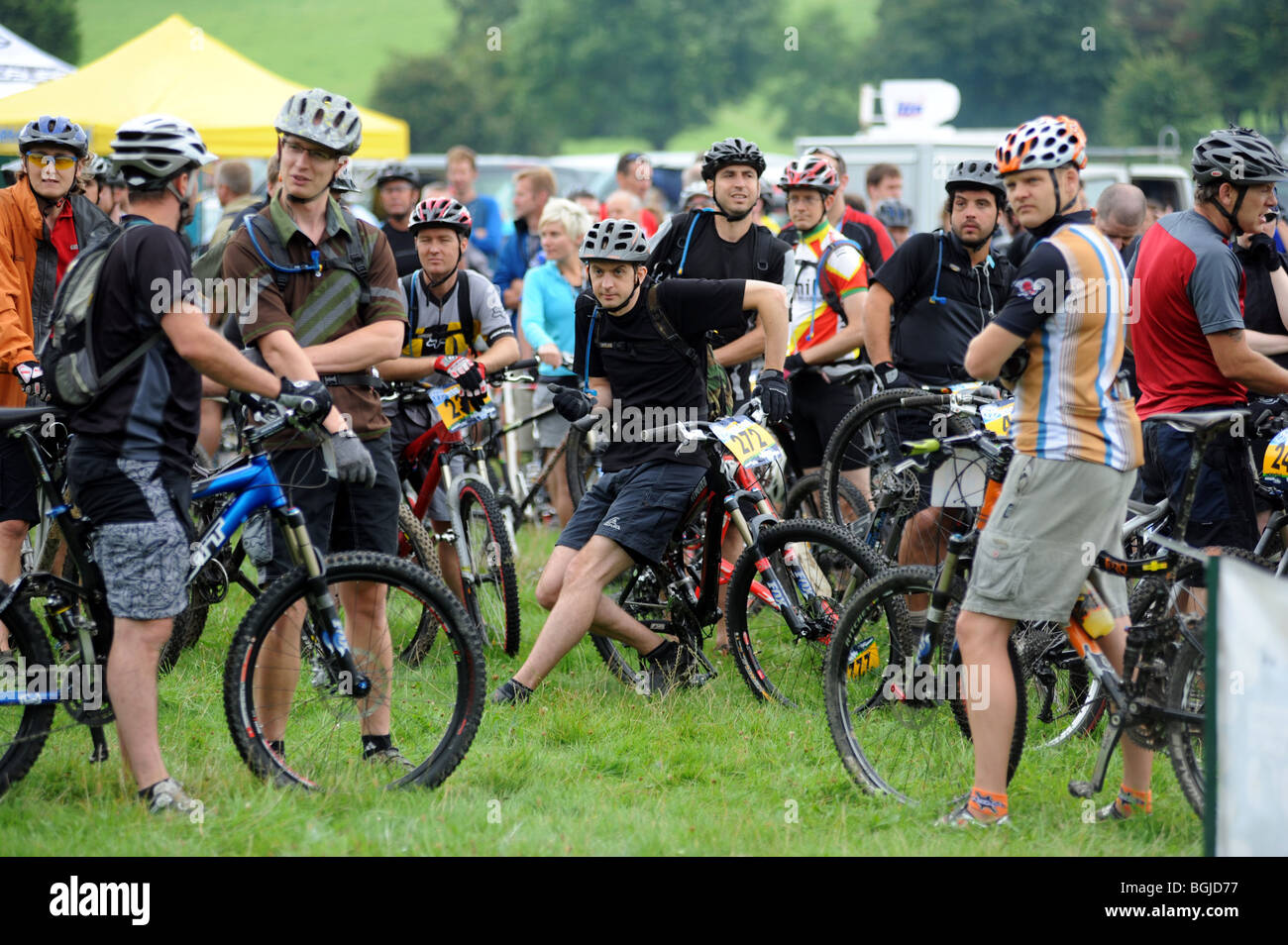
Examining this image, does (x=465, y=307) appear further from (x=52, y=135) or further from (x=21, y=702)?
(x=21, y=702)

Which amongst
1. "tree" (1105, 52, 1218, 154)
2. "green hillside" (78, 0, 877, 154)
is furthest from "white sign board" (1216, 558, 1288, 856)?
"green hillside" (78, 0, 877, 154)

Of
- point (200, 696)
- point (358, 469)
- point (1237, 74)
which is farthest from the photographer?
point (1237, 74)

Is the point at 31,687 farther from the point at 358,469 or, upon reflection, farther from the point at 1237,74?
the point at 1237,74

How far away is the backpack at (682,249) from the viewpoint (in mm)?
7227

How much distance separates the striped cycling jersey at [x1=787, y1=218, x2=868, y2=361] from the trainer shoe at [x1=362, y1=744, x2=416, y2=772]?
3496 mm

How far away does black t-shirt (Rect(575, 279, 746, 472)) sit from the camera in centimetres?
596

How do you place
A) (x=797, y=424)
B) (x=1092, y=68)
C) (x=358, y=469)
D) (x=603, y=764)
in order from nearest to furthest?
(x=358, y=469) < (x=603, y=764) < (x=797, y=424) < (x=1092, y=68)

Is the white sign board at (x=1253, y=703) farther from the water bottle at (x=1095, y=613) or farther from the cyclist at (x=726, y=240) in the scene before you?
the cyclist at (x=726, y=240)

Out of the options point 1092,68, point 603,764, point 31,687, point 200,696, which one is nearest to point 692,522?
point 603,764

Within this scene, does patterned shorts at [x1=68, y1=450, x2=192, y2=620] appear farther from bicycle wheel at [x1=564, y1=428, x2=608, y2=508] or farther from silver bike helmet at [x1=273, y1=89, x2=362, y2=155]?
bicycle wheel at [x1=564, y1=428, x2=608, y2=508]

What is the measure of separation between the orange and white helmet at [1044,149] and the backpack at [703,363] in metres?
1.93

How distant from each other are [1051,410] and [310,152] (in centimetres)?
260
